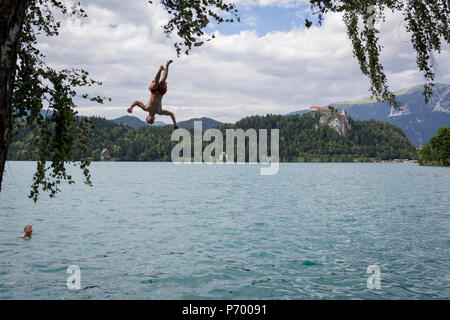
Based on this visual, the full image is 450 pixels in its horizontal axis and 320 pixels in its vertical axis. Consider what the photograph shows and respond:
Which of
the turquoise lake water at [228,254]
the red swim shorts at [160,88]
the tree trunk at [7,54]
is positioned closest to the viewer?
the tree trunk at [7,54]

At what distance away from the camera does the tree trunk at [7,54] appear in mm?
4512

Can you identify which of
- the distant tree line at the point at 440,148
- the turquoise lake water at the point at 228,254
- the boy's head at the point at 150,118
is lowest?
the turquoise lake water at the point at 228,254

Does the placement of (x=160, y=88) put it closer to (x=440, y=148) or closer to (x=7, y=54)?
(x=7, y=54)

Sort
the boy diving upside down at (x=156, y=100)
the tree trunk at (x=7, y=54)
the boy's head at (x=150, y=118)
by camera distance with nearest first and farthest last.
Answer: the tree trunk at (x=7, y=54) < the boy diving upside down at (x=156, y=100) < the boy's head at (x=150, y=118)

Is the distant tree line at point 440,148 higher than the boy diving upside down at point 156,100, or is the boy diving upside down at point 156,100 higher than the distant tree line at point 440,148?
the distant tree line at point 440,148

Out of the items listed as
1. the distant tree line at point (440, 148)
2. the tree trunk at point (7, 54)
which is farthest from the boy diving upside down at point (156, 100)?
the distant tree line at point (440, 148)

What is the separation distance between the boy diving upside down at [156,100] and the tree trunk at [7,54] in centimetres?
337

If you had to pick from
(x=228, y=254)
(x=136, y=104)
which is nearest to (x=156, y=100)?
(x=136, y=104)

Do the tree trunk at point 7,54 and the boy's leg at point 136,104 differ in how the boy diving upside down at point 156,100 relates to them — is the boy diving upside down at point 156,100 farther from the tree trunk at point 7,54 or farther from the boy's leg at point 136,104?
the tree trunk at point 7,54
